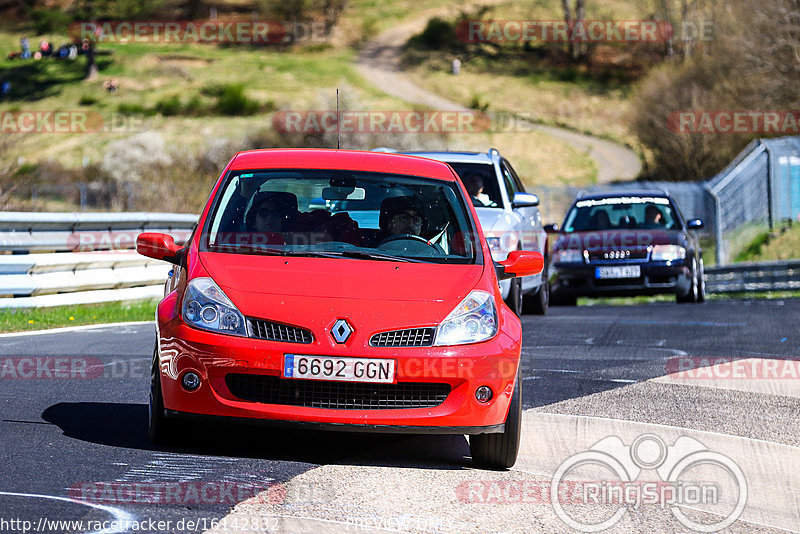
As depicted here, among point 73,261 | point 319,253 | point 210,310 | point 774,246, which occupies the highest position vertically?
point 319,253

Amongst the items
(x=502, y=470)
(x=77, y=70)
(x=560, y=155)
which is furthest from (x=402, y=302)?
(x=77, y=70)

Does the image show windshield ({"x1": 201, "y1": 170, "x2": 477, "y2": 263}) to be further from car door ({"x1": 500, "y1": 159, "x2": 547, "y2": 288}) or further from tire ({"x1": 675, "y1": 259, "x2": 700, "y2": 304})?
tire ({"x1": 675, "y1": 259, "x2": 700, "y2": 304})

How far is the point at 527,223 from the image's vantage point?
44.5ft

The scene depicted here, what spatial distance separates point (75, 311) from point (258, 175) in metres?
7.83

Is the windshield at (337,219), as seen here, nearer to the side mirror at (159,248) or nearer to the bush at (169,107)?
the side mirror at (159,248)

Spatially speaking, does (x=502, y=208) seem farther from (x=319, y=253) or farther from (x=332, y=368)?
(x=332, y=368)

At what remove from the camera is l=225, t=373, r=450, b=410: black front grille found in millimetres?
5848

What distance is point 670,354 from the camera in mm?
11008

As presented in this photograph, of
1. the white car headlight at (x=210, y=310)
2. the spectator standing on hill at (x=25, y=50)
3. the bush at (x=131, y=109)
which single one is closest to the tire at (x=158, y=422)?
the white car headlight at (x=210, y=310)

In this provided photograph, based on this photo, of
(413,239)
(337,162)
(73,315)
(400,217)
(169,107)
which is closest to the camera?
(413,239)

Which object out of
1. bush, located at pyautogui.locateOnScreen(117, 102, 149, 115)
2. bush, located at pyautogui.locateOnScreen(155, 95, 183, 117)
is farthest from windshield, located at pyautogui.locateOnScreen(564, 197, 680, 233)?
bush, located at pyautogui.locateOnScreen(117, 102, 149, 115)

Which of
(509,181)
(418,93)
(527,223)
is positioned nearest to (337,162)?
(527,223)

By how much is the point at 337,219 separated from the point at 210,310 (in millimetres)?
1160

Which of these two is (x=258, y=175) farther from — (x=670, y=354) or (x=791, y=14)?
(x=791, y=14)
